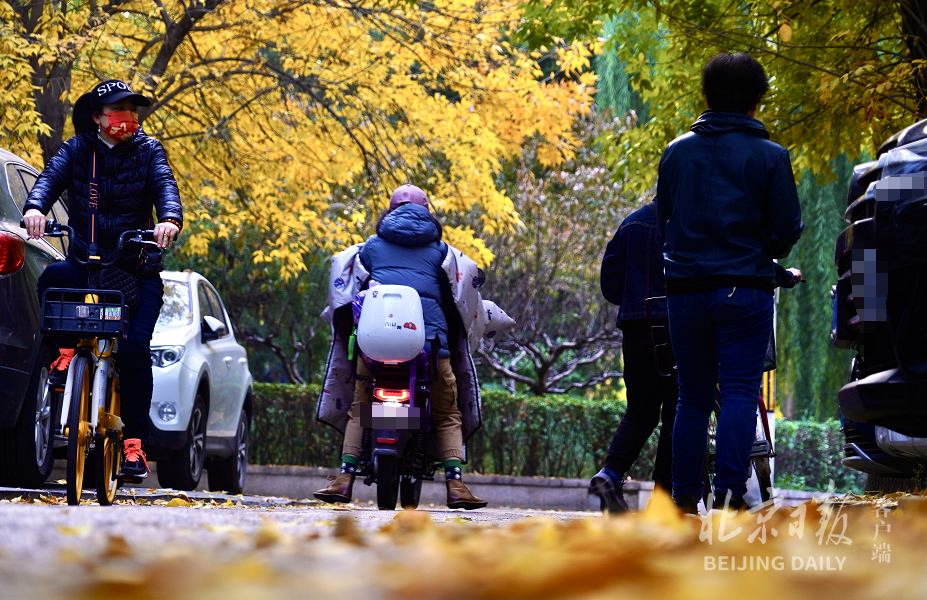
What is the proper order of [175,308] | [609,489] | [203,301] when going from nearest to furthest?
1. [609,489]
2. [175,308]
3. [203,301]

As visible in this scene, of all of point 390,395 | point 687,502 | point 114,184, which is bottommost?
point 687,502

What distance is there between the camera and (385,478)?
725 cm

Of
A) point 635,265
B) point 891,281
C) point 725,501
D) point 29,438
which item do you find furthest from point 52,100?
point 891,281

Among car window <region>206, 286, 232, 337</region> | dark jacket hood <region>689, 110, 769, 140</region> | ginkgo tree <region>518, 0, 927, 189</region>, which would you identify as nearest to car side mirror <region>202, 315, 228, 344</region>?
car window <region>206, 286, 232, 337</region>

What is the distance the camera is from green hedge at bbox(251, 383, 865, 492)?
15.1m

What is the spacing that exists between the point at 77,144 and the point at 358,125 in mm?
7043

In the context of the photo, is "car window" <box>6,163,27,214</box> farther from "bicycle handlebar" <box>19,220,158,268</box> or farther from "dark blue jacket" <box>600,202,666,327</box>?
"dark blue jacket" <box>600,202,666,327</box>

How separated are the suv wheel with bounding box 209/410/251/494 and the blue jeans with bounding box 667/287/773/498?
6.41 meters

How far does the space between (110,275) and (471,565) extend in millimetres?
4547

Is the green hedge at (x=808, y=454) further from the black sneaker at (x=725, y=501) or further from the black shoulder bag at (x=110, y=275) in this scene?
the black shoulder bag at (x=110, y=275)

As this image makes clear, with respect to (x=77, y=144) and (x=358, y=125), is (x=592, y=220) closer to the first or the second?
(x=358, y=125)

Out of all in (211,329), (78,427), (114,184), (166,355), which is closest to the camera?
(78,427)

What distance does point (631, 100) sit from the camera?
2373 centimetres

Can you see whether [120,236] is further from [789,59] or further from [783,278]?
[789,59]
